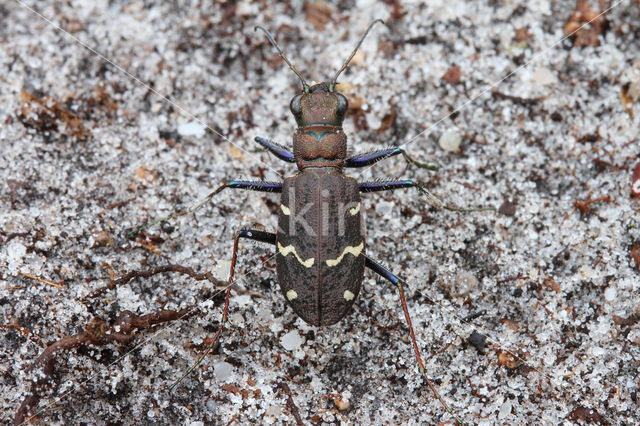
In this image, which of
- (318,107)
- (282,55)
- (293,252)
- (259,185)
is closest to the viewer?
(293,252)

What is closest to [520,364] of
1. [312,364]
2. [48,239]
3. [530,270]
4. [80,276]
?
[530,270]

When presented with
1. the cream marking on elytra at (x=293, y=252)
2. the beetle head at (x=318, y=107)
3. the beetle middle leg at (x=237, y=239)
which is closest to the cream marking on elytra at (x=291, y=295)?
the cream marking on elytra at (x=293, y=252)

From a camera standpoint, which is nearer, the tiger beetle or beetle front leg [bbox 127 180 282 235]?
the tiger beetle

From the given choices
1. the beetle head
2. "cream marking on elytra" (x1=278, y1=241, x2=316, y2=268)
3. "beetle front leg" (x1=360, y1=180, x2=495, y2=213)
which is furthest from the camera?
the beetle head

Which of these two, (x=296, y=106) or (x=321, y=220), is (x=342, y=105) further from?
(x=321, y=220)

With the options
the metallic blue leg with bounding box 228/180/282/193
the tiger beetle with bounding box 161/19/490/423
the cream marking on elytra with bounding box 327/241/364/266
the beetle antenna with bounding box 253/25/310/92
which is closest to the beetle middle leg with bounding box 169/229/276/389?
the tiger beetle with bounding box 161/19/490/423

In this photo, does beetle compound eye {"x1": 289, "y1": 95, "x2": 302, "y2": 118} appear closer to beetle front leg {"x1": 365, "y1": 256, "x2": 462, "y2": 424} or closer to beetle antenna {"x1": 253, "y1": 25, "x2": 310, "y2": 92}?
beetle antenna {"x1": 253, "y1": 25, "x2": 310, "y2": 92}

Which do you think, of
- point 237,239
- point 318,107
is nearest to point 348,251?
point 237,239
